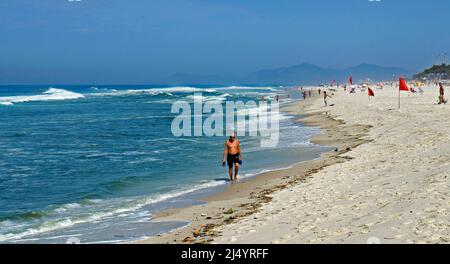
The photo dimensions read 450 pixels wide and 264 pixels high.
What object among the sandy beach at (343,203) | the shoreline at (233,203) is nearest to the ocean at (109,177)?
the shoreline at (233,203)

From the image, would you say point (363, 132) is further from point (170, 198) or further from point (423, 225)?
point (423, 225)

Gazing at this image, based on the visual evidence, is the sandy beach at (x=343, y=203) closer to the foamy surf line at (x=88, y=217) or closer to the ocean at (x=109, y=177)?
the foamy surf line at (x=88, y=217)

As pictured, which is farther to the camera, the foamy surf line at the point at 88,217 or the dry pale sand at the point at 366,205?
the foamy surf line at the point at 88,217

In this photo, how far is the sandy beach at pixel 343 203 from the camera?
651 cm

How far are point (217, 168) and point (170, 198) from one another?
4272mm

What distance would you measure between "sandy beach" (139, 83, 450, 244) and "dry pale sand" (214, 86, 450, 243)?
1 centimetres

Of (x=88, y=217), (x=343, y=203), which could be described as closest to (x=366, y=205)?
(x=343, y=203)

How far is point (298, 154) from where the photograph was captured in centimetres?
1702

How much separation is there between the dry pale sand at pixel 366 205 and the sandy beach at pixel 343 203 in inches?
0.5

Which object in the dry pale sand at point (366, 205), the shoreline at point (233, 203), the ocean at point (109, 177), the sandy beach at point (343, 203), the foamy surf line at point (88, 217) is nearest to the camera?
the dry pale sand at point (366, 205)

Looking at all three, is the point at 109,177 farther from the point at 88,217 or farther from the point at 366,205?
the point at 366,205

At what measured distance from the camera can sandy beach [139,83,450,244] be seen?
6506 millimetres

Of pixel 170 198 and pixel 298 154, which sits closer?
pixel 170 198
